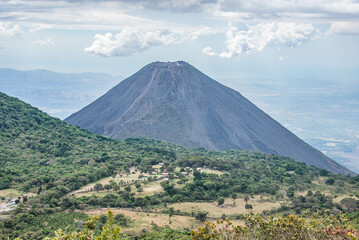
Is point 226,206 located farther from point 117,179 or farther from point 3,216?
point 3,216

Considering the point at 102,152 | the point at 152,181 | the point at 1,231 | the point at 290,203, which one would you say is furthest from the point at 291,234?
the point at 102,152

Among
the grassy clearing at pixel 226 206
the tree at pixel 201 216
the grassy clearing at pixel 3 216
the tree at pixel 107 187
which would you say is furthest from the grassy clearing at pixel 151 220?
the grassy clearing at pixel 3 216

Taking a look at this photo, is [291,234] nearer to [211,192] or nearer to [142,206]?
[142,206]

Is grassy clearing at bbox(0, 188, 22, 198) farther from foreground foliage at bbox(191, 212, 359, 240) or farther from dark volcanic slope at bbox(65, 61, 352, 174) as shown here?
dark volcanic slope at bbox(65, 61, 352, 174)

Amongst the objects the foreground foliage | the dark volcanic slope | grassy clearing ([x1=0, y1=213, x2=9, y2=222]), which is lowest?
grassy clearing ([x1=0, y1=213, x2=9, y2=222])

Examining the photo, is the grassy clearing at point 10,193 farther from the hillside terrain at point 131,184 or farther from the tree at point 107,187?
the tree at point 107,187

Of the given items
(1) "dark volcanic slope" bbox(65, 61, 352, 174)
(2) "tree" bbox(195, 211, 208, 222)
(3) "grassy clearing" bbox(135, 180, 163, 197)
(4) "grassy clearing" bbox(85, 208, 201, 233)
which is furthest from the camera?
(1) "dark volcanic slope" bbox(65, 61, 352, 174)

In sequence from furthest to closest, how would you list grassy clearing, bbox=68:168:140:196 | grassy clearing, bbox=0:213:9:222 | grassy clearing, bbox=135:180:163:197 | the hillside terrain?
1. grassy clearing, bbox=68:168:140:196
2. grassy clearing, bbox=135:180:163:197
3. the hillside terrain
4. grassy clearing, bbox=0:213:9:222

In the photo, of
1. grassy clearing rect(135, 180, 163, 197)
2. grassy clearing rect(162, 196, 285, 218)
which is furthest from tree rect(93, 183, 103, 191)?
grassy clearing rect(162, 196, 285, 218)
